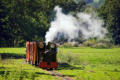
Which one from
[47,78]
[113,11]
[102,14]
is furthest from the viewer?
[102,14]

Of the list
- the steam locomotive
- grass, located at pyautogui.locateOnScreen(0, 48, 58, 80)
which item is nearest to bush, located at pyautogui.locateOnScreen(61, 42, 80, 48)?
grass, located at pyautogui.locateOnScreen(0, 48, 58, 80)

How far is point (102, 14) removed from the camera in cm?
8538

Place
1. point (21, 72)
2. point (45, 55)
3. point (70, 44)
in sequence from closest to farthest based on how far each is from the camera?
point (21, 72), point (45, 55), point (70, 44)

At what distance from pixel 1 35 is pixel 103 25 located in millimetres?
51904

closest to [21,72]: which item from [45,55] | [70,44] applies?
[45,55]

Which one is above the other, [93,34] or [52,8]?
[52,8]

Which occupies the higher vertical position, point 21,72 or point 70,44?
point 21,72

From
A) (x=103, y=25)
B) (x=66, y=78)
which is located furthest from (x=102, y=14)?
(x=66, y=78)

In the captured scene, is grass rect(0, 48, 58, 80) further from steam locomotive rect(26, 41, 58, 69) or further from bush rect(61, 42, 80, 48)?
bush rect(61, 42, 80, 48)

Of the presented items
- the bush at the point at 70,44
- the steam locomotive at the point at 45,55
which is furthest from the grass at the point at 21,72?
the bush at the point at 70,44

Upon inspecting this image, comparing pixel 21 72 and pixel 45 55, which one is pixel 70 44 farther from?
pixel 21 72

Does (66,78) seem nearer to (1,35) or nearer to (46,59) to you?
(46,59)

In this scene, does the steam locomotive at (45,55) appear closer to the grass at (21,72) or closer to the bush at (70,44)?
the grass at (21,72)

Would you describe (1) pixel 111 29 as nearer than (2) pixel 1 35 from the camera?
No
